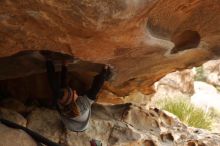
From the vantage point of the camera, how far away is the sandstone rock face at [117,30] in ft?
11.3

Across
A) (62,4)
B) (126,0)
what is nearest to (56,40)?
(62,4)

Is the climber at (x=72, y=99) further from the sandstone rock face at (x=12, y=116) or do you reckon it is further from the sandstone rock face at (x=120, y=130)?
the sandstone rock face at (x=12, y=116)

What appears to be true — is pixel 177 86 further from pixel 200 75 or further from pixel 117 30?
pixel 117 30

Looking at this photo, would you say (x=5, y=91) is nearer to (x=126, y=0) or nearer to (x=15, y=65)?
(x=15, y=65)

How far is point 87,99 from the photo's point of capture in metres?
5.45

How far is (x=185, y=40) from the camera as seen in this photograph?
522 centimetres

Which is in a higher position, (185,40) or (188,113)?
(185,40)

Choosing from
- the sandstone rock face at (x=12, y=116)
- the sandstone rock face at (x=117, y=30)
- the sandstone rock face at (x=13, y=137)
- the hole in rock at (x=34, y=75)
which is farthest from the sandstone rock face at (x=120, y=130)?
the sandstone rock face at (x=117, y=30)

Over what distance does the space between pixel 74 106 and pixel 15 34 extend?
1615 millimetres

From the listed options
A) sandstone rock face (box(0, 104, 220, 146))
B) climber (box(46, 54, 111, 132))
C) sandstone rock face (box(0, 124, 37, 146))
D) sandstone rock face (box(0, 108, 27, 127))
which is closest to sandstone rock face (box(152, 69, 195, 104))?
sandstone rock face (box(0, 104, 220, 146))

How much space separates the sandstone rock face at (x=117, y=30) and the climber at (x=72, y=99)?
33cm

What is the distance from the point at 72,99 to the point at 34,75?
1073mm

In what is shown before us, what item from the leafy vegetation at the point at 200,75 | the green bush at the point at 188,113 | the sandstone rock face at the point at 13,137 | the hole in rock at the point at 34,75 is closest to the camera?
the sandstone rock face at the point at 13,137

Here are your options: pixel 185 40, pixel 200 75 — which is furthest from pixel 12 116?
pixel 200 75
